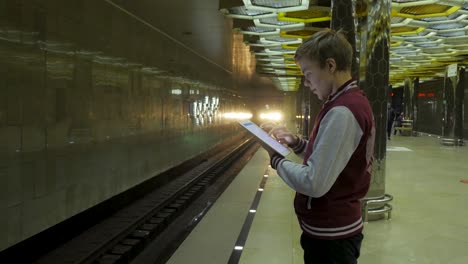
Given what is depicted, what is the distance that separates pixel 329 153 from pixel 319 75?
35cm

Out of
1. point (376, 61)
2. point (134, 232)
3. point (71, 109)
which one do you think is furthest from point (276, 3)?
point (134, 232)

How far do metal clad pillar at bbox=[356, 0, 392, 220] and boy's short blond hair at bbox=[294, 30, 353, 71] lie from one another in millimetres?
4267

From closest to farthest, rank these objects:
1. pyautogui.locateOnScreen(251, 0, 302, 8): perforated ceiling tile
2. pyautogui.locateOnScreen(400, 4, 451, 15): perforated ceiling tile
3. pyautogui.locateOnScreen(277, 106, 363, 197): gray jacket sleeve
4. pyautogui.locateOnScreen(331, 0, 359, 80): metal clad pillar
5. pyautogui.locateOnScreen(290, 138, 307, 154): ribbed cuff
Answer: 1. pyautogui.locateOnScreen(277, 106, 363, 197): gray jacket sleeve
2. pyautogui.locateOnScreen(290, 138, 307, 154): ribbed cuff
3. pyautogui.locateOnScreen(331, 0, 359, 80): metal clad pillar
4. pyautogui.locateOnScreen(251, 0, 302, 8): perforated ceiling tile
5. pyautogui.locateOnScreen(400, 4, 451, 15): perforated ceiling tile

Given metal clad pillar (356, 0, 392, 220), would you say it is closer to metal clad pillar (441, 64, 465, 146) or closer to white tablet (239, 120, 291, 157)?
white tablet (239, 120, 291, 157)

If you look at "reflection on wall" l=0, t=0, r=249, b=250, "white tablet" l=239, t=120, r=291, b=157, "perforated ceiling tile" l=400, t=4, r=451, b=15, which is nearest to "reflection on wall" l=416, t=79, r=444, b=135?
"perforated ceiling tile" l=400, t=4, r=451, b=15

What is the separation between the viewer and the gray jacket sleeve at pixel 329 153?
1633 mm

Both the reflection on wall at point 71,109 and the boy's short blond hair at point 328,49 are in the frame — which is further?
the reflection on wall at point 71,109

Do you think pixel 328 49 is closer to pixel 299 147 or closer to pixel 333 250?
pixel 299 147

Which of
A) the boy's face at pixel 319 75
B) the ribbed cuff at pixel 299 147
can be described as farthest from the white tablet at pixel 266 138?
the boy's face at pixel 319 75

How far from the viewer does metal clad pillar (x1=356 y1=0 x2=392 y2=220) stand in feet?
19.1

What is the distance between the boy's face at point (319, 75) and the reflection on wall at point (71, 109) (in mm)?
3735

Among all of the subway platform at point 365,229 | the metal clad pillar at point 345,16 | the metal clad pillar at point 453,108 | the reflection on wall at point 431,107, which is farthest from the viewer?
the reflection on wall at point 431,107

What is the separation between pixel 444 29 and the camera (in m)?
13.3

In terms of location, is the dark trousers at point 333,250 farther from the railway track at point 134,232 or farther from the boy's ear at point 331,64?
the railway track at point 134,232
